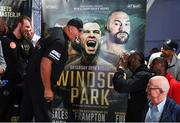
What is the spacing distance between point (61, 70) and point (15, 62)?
1.06 meters

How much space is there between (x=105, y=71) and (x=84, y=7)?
0.88m

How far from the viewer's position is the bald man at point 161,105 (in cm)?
415

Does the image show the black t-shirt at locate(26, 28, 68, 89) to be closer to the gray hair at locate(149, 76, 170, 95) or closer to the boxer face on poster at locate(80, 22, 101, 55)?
the boxer face on poster at locate(80, 22, 101, 55)

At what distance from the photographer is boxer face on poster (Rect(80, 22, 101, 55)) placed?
6242mm

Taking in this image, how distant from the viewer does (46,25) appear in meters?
6.45

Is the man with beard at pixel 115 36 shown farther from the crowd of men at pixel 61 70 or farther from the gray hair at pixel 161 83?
the gray hair at pixel 161 83

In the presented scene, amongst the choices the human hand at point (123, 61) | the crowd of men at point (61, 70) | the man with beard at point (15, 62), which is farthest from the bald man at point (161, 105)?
the man with beard at point (15, 62)

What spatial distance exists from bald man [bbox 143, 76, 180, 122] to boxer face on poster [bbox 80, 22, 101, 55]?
2.05 metres

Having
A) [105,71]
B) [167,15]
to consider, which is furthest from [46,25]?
[167,15]

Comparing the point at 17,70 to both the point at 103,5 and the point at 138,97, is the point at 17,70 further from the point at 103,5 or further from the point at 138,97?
the point at 138,97

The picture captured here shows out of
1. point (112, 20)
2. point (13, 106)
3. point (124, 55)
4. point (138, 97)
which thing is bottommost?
point (13, 106)

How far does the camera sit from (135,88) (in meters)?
5.29

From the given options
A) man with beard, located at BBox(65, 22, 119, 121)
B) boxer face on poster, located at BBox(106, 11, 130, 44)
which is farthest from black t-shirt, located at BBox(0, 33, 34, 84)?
boxer face on poster, located at BBox(106, 11, 130, 44)

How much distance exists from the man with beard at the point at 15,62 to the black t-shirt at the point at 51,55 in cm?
84
